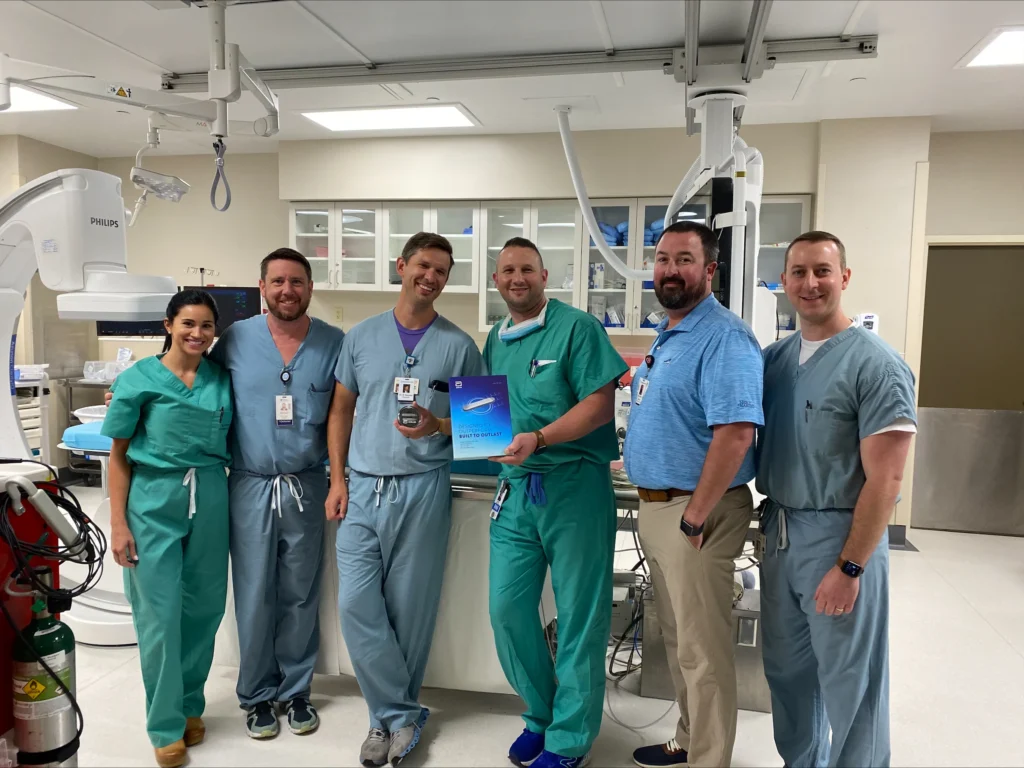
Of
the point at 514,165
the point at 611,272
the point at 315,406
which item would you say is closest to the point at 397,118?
the point at 514,165

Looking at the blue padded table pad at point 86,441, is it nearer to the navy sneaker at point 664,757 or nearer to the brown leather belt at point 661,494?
the brown leather belt at point 661,494

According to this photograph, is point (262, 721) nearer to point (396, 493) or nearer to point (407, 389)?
point (396, 493)

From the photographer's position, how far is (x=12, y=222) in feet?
7.43

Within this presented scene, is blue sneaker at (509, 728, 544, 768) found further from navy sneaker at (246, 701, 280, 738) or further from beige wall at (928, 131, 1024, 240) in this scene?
beige wall at (928, 131, 1024, 240)

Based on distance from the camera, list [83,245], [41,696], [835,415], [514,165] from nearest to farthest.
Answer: [41,696], [835,415], [83,245], [514,165]

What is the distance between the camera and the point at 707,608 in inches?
73.4

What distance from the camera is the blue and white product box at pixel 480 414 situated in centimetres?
198

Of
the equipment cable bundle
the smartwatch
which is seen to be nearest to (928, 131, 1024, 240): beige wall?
the smartwatch

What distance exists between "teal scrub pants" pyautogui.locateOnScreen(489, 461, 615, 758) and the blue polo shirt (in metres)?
0.21

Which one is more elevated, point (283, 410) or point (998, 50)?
point (998, 50)

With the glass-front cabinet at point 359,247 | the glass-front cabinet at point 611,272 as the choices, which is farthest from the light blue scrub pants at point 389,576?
the glass-front cabinet at point 359,247

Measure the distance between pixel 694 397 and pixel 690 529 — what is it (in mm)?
346

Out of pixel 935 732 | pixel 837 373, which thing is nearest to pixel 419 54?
pixel 837 373

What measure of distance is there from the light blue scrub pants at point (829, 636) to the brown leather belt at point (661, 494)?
10.5 inches
